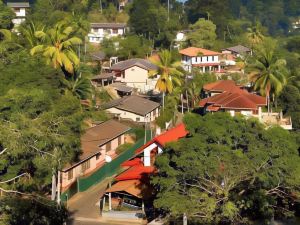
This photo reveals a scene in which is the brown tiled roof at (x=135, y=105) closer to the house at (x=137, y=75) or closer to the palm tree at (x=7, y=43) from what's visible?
the house at (x=137, y=75)

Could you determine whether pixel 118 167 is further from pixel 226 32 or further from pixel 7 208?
pixel 226 32

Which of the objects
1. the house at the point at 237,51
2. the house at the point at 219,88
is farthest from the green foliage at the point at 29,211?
the house at the point at 237,51

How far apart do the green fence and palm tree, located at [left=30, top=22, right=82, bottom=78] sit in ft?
27.9

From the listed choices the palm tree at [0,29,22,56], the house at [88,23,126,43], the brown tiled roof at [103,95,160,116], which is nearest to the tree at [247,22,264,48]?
the house at [88,23,126,43]

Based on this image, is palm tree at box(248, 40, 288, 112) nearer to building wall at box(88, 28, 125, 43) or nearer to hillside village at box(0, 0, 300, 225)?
hillside village at box(0, 0, 300, 225)

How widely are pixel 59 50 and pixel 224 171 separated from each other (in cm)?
2233

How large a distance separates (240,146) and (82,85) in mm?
20017

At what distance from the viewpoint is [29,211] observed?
639 inches

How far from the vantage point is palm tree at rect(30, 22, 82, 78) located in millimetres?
41938

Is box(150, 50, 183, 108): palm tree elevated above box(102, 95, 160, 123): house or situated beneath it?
elevated above

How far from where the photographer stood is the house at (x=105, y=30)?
75750 millimetres

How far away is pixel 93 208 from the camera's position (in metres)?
29.3

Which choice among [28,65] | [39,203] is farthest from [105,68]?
[39,203]

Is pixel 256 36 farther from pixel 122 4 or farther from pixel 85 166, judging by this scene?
pixel 85 166
